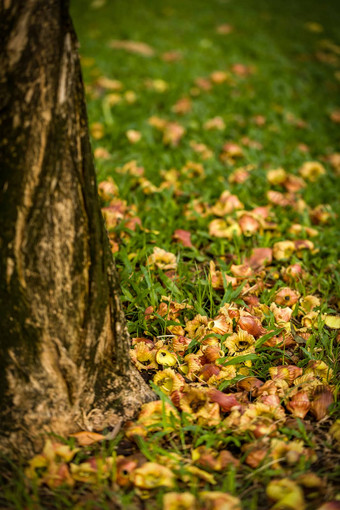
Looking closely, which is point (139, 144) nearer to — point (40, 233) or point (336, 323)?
point (336, 323)

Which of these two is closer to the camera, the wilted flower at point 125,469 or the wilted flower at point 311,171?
the wilted flower at point 125,469

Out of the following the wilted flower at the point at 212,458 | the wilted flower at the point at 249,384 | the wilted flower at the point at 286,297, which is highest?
the wilted flower at the point at 212,458

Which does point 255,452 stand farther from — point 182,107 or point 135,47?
point 135,47

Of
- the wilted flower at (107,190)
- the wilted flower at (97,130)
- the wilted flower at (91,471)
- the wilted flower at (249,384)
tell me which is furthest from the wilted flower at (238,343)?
the wilted flower at (97,130)

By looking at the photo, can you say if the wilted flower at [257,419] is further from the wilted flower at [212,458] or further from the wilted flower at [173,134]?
the wilted flower at [173,134]

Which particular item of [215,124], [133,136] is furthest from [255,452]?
[215,124]

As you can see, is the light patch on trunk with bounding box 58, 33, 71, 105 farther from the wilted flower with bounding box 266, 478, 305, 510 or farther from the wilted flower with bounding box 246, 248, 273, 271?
the wilted flower with bounding box 246, 248, 273, 271

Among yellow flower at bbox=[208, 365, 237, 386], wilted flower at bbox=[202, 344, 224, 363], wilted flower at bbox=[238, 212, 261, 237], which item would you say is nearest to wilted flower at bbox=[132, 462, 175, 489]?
yellow flower at bbox=[208, 365, 237, 386]

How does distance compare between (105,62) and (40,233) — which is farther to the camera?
(105,62)

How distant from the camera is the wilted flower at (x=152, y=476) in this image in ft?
3.95

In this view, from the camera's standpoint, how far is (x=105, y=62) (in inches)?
203

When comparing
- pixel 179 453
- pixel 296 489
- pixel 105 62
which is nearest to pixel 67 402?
pixel 179 453

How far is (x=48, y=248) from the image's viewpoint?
1204 millimetres

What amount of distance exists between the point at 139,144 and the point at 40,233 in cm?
267
